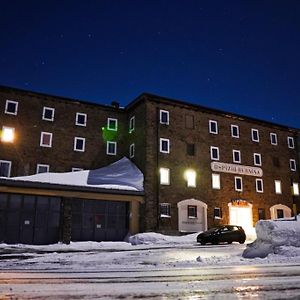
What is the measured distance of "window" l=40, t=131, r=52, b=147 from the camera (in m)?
31.3

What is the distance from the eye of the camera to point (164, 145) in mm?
32188

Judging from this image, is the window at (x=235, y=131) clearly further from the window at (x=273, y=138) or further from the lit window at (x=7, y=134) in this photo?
the lit window at (x=7, y=134)

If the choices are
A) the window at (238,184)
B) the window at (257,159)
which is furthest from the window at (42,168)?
the window at (257,159)

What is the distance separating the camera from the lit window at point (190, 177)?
107 feet

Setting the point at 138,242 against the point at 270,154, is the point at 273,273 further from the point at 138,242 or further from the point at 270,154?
the point at 270,154

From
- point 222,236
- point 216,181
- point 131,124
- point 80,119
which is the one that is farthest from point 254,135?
point 80,119

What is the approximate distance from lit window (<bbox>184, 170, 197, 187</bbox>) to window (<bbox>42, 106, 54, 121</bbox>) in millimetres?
13759

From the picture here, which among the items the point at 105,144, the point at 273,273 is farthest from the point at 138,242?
the point at 273,273

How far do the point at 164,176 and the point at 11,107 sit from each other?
49.6ft

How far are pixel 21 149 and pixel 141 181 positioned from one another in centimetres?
1100

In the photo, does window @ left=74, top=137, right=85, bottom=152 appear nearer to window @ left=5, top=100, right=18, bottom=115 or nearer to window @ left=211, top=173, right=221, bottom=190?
window @ left=5, top=100, right=18, bottom=115

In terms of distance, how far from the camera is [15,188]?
2494 cm

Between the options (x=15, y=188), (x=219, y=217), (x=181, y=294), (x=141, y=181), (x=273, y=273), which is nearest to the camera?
(x=181, y=294)

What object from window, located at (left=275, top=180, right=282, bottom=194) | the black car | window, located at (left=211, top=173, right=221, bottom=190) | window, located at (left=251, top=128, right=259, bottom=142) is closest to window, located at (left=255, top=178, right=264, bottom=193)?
window, located at (left=275, top=180, right=282, bottom=194)
